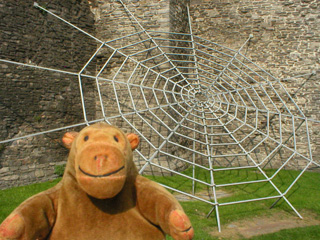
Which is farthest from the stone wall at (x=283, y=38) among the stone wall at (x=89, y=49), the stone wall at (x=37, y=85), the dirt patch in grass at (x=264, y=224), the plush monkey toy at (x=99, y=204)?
the plush monkey toy at (x=99, y=204)

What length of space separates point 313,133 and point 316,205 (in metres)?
4.02

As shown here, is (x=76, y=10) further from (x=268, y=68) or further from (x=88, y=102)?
(x=268, y=68)

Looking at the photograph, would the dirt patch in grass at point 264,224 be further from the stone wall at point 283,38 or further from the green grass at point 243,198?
the stone wall at point 283,38

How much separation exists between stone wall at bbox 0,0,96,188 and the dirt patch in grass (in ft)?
16.2

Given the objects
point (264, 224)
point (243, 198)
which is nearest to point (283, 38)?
point (243, 198)

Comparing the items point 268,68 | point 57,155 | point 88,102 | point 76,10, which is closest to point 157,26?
point 76,10

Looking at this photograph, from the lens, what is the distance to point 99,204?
197 cm

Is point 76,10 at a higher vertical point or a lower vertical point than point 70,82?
higher

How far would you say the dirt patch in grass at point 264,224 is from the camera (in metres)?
4.31

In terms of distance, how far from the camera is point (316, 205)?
5.59 meters

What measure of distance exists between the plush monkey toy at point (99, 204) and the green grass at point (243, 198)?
2.29 m

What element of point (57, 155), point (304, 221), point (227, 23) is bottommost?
point (57, 155)

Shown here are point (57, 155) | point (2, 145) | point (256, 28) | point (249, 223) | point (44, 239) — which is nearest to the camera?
point (44, 239)

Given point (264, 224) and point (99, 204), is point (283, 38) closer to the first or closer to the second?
point (264, 224)
